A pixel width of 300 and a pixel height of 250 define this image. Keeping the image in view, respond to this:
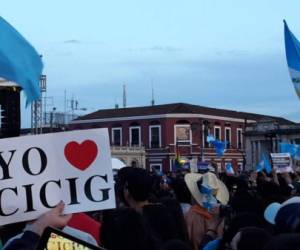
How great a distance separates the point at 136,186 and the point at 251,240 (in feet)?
6.10

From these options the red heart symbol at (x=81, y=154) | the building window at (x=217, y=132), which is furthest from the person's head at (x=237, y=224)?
the building window at (x=217, y=132)

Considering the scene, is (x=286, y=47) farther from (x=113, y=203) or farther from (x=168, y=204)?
(x=113, y=203)

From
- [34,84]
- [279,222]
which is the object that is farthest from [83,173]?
[34,84]

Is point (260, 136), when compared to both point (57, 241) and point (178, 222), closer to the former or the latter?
point (178, 222)

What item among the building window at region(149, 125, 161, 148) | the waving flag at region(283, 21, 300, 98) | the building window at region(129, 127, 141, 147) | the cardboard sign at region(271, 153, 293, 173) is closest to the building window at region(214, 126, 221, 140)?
the building window at region(149, 125, 161, 148)

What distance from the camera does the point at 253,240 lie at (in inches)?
124

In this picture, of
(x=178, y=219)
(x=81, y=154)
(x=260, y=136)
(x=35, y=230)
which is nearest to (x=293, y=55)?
(x=178, y=219)

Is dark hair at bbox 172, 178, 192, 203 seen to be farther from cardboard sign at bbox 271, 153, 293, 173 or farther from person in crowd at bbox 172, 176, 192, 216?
cardboard sign at bbox 271, 153, 293, 173

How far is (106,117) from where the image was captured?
9312 cm

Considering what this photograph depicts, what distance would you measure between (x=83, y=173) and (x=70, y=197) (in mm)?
161

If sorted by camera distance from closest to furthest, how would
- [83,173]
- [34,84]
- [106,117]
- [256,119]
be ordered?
[83,173]
[34,84]
[106,117]
[256,119]

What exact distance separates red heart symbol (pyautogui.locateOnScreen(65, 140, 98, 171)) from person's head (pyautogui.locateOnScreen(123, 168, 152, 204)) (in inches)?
60.2

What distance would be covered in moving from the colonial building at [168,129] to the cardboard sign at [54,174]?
256 feet

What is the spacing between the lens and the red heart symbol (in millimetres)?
3352
